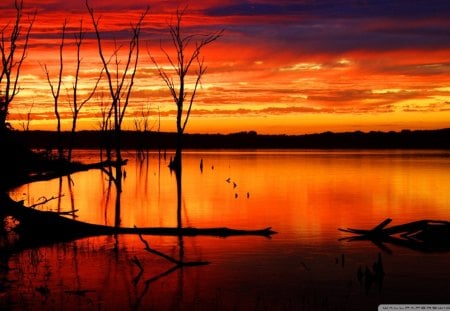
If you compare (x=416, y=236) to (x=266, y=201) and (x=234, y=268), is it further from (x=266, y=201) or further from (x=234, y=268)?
(x=266, y=201)

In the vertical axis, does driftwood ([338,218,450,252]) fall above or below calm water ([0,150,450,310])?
above

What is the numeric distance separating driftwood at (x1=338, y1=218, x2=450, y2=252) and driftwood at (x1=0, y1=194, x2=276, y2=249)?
300cm

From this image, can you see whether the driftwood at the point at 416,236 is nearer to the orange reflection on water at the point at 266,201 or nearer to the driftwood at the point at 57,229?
the orange reflection on water at the point at 266,201

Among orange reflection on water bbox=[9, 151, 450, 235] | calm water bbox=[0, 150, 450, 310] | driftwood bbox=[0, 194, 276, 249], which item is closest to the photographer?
calm water bbox=[0, 150, 450, 310]

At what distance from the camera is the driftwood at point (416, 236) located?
16.1 metres

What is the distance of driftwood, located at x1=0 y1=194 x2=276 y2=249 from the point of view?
16.0m

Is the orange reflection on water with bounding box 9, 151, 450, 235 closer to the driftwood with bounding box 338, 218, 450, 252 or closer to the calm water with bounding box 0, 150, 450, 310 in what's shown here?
the calm water with bounding box 0, 150, 450, 310

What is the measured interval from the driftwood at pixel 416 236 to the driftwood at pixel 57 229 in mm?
3000

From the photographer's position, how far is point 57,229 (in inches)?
647

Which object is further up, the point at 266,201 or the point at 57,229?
the point at 57,229

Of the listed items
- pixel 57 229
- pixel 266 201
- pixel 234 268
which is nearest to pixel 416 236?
pixel 234 268

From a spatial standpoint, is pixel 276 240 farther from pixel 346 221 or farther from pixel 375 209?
pixel 375 209

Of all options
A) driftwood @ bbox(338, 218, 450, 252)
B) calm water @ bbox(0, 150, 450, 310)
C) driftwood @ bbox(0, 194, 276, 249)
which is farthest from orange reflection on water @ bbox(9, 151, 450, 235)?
driftwood @ bbox(0, 194, 276, 249)

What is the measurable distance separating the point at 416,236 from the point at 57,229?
8.76m
